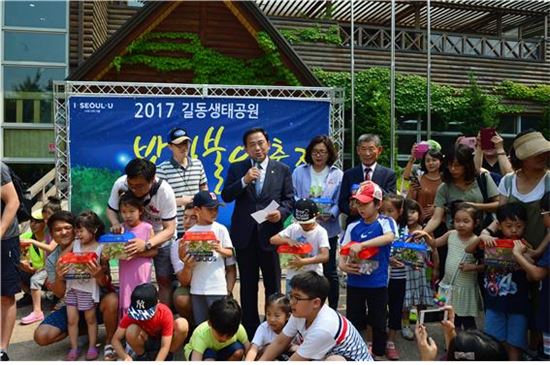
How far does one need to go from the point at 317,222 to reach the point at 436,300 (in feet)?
3.96

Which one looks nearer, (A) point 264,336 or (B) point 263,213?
(A) point 264,336

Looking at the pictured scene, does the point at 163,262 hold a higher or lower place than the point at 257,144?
lower

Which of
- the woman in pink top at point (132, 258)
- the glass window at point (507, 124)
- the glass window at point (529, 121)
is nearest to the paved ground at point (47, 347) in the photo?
the woman in pink top at point (132, 258)

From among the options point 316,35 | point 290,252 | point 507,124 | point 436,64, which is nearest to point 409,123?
point 436,64

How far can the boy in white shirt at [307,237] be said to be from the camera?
13.6ft

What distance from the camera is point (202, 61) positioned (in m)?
10.6

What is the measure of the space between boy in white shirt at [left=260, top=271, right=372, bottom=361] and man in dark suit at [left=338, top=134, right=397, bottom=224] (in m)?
1.41

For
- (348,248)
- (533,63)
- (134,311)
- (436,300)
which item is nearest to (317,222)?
(348,248)

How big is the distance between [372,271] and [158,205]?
1723 millimetres

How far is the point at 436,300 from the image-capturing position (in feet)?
15.0

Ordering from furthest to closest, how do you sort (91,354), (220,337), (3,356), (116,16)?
(116,16) → (91,354) → (3,356) → (220,337)

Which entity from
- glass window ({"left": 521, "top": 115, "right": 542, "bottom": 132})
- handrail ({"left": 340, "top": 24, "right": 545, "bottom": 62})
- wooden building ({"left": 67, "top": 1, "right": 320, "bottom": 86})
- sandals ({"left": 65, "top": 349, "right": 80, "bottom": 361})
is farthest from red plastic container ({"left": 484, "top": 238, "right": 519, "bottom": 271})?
glass window ({"left": 521, "top": 115, "right": 542, "bottom": 132})

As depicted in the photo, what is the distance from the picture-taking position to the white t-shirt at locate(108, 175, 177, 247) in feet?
13.8

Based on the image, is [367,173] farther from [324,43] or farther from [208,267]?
[324,43]
